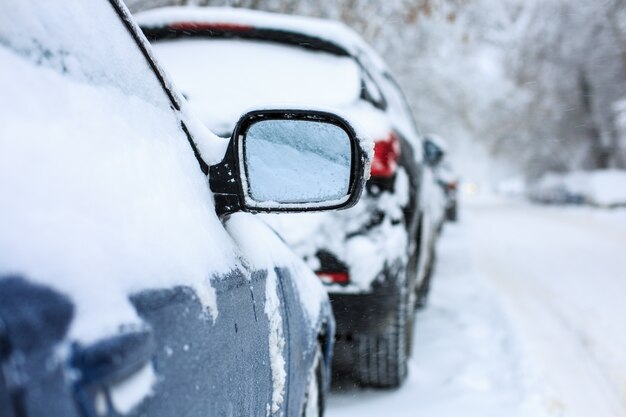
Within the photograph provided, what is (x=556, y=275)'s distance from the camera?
6742mm

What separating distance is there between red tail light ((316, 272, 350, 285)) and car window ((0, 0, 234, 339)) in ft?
4.98

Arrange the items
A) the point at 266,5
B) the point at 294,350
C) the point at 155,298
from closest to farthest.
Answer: the point at 155,298
the point at 294,350
the point at 266,5

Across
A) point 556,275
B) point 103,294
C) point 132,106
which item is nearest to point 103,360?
point 103,294

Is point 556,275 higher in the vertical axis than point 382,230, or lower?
lower

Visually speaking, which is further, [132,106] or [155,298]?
[132,106]

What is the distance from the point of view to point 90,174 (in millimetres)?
790

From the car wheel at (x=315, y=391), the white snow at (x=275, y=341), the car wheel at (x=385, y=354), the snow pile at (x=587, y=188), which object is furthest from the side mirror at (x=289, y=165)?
the snow pile at (x=587, y=188)

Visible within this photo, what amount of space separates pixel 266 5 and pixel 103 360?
9.03 meters

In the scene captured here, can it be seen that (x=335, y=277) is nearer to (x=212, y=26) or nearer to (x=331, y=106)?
(x=331, y=106)

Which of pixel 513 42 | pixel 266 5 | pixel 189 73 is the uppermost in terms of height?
pixel 513 42

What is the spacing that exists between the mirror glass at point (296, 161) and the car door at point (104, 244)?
13 cm

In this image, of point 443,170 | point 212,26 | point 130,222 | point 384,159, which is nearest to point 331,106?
point 384,159

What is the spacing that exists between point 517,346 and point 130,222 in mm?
3583

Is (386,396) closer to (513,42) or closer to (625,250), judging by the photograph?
(625,250)
